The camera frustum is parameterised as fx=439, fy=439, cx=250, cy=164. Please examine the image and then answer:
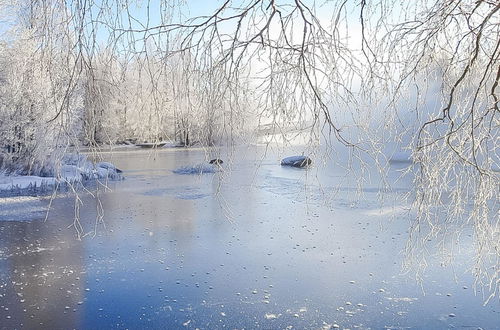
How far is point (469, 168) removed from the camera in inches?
76.4

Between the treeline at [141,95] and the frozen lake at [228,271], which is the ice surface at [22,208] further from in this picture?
Answer: the treeline at [141,95]

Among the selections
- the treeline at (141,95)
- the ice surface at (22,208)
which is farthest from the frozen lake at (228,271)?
the treeline at (141,95)

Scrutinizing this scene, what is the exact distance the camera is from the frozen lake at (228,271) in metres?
3.47

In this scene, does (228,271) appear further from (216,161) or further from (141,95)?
(141,95)

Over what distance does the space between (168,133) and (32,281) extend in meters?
3.46

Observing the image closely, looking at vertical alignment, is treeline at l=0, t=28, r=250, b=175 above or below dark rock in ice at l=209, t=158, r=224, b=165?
above

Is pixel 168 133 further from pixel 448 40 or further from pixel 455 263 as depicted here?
pixel 455 263

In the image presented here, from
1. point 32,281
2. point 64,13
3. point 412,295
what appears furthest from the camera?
point 32,281

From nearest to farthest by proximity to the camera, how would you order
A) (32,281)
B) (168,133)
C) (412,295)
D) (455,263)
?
(168,133) → (412,295) → (32,281) → (455,263)

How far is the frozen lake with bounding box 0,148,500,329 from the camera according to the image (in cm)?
347

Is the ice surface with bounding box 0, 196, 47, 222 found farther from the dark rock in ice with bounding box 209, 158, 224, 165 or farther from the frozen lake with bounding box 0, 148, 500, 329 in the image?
the dark rock in ice with bounding box 209, 158, 224, 165

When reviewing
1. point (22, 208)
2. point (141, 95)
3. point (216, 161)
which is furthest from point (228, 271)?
point (22, 208)

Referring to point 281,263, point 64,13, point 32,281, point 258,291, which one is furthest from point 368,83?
point 32,281

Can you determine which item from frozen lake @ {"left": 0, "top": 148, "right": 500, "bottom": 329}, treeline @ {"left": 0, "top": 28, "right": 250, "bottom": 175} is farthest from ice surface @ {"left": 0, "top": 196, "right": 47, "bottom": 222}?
treeline @ {"left": 0, "top": 28, "right": 250, "bottom": 175}
